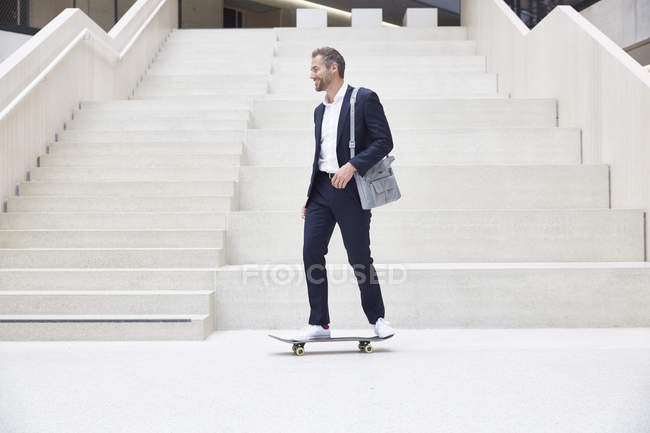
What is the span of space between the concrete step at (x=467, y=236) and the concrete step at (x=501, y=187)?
44 cm

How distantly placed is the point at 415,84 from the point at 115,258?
14.4ft

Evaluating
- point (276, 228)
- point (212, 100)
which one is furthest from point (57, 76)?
point (276, 228)

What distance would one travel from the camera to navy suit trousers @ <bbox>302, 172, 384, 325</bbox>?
11.1ft

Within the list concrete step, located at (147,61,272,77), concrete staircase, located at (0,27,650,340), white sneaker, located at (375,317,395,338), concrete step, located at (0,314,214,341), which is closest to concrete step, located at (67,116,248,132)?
concrete staircase, located at (0,27,650,340)

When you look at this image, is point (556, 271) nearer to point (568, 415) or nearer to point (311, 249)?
point (311, 249)

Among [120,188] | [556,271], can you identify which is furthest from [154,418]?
[120,188]

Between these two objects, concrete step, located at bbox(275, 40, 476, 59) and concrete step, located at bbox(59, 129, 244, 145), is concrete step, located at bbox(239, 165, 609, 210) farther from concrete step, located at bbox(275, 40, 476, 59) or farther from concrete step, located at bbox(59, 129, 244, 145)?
concrete step, located at bbox(275, 40, 476, 59)

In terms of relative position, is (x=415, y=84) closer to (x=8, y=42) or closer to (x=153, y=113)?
(x=153, y=113)

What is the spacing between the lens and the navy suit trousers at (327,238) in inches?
134

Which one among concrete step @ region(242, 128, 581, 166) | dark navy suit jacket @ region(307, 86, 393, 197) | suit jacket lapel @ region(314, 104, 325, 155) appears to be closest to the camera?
dark navy suit jacket @ region(307, 86, 393, 197)

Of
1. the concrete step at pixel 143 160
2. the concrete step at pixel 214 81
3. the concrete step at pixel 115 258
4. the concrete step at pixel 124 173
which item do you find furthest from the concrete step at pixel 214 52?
the concrete step at pixel 115 258

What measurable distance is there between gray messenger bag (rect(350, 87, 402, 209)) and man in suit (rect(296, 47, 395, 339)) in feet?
0.14

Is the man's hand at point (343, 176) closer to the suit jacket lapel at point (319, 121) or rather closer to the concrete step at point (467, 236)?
the suit jacket lapel at point (319, 121)

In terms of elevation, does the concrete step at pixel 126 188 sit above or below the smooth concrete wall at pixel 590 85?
below
